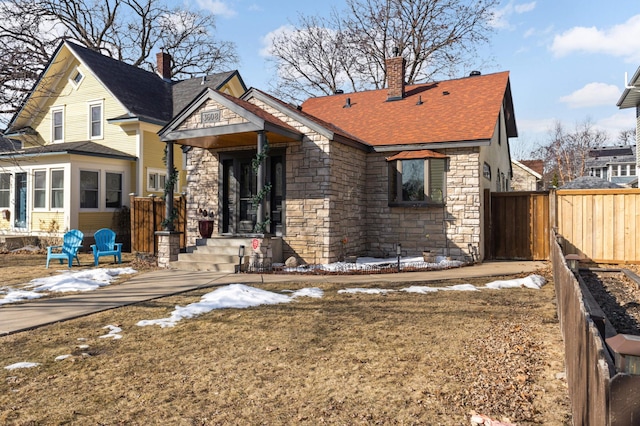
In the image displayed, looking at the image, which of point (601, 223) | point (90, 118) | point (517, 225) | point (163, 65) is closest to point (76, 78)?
point (90, 118)

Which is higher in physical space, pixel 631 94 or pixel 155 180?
pixel 631 94

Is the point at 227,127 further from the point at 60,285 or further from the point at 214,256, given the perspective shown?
the point at 60,285

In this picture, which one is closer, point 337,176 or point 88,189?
point 337,176

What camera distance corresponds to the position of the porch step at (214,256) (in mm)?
9953

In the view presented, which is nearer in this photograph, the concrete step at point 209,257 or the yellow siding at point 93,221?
the concrete step at point 209,257

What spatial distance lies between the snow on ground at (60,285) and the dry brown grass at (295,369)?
2.22 metres

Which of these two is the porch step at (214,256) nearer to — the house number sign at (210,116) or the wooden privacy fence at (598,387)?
the house number sign at (210,116)

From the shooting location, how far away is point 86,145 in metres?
16.8

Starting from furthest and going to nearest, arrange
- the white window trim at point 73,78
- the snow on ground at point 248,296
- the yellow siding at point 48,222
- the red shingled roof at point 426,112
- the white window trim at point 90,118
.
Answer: the white window trim at point 73,78, the white window trim at point 90,118, the yellow siding at point 48,222, the red shingled roof at point 426,112, the snow on ground at point 248,296

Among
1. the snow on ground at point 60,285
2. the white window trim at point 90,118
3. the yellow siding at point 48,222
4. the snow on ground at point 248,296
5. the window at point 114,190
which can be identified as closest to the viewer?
the snow on ground at point 248,296

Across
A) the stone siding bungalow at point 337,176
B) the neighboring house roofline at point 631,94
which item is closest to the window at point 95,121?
the stone siding bungalow at point 337,176

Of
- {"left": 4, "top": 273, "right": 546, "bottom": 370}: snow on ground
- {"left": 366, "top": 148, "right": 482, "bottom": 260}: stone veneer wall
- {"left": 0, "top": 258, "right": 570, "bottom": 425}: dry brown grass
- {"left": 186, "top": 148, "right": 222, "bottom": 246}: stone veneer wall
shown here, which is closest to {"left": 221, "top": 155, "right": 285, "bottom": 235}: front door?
{"left": 186, "top": 148, "right": 222, "bottom": 246}: stone veneer wall

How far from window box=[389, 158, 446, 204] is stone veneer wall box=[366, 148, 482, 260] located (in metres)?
0.19

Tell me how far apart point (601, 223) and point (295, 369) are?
413 inches
